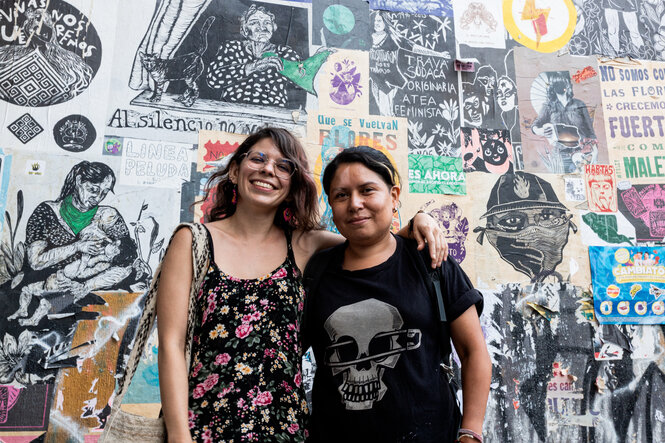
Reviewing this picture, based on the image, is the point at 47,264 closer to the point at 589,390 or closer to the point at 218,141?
the point at 218,141

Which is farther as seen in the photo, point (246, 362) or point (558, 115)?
point (558, 115)

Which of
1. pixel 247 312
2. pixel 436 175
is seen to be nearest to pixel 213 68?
pixel 436 175

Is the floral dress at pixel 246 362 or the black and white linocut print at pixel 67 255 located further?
the black and white linocut print at pixel 67 255

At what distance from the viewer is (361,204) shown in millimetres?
1608

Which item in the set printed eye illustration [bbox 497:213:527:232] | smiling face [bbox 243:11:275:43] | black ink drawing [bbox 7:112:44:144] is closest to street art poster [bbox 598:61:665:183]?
printed eye illustration [bbox 497:213:527:232]

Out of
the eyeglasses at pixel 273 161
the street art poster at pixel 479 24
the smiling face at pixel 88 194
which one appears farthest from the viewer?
the street art poster at pixel 479 24

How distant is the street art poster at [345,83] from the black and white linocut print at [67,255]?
1.13 m

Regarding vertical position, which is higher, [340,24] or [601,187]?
[340,24]

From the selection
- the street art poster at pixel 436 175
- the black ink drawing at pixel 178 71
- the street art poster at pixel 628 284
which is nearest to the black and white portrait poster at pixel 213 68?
the black ink drawing at pixel 178 71

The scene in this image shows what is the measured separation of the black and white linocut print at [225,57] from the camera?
9.41ft

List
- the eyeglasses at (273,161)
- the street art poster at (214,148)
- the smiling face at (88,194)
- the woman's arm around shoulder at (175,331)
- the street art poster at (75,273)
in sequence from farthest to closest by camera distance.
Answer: the street art poster at (214,148)
the smiling face at (88,194)
the street art poster at (75,273)
the eyeglasses at (273,161)
the woman's arm around shoulder at (175,331)

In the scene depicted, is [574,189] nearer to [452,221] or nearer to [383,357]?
[452,221]

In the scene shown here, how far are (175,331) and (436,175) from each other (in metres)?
2.06

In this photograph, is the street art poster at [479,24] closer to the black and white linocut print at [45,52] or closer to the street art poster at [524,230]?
the street art poster at [524,230]
